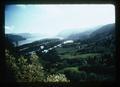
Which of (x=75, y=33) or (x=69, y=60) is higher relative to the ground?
(x=75, y=33)

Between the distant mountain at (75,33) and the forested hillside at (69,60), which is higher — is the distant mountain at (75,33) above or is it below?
above

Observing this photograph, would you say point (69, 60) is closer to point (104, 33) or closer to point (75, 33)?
point (75, 33)

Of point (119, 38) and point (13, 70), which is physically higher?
point (119, 38)

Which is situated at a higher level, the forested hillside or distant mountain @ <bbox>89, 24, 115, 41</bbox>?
distant mountain @ <bbox>89, 24, 115, 41</bbox>

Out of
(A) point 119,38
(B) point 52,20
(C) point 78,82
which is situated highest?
(B) point 52,20

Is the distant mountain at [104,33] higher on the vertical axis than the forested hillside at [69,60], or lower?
higher

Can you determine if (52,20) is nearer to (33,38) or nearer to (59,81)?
(33,38)

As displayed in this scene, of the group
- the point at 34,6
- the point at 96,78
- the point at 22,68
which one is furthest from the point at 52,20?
the point at 96,78

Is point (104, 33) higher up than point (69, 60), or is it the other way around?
point (104, 33)

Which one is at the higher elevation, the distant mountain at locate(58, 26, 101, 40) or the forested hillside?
the distant mountain at locate(58, 26, 101, 40)

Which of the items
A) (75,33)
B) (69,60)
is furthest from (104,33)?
(69,60)

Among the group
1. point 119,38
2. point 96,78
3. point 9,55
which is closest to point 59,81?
point 96,78
